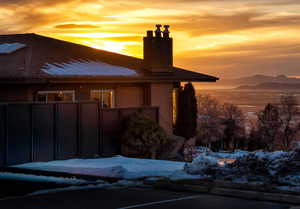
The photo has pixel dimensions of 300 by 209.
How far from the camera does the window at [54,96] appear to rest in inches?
1019

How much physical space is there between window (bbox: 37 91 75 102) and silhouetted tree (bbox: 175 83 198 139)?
7713 millimetres

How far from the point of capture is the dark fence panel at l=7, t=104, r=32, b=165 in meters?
19.4

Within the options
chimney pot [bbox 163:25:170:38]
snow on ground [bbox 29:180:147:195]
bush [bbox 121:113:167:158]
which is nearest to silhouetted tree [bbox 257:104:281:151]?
chimney pot [bbox 163:25:170:38]

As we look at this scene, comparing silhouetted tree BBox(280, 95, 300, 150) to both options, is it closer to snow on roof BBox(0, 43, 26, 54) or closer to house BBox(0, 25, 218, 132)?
house BBox(0, 25, 218, 132)

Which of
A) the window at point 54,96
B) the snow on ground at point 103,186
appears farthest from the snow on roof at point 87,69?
the snow on ground at point 103,186

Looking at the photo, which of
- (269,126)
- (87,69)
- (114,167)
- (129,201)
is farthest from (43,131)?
(269,126)

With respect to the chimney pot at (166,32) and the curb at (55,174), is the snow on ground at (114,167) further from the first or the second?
the chimney pot at (166,32)

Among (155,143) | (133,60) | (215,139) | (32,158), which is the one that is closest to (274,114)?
(215,139)

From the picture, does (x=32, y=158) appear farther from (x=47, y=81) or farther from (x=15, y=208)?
(x=15, y=208)

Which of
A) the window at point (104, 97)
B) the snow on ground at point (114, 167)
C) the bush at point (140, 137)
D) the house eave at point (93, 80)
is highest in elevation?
the house eave at point (93, 80)

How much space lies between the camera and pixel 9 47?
2850 centimetres

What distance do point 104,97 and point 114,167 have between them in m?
11.9

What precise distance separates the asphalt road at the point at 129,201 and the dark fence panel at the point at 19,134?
6.12 m

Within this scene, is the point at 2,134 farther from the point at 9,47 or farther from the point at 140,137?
the point at 9,47
